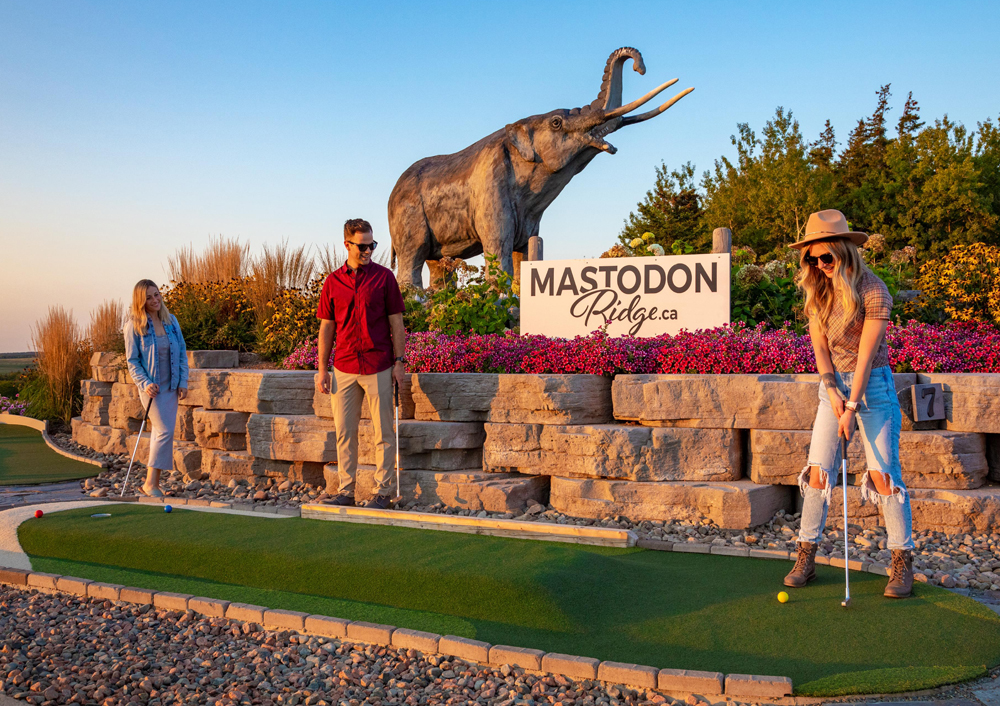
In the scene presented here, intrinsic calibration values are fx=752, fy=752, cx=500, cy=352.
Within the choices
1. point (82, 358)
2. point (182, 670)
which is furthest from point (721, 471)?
point (82, 358)

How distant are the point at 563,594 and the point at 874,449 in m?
1.60

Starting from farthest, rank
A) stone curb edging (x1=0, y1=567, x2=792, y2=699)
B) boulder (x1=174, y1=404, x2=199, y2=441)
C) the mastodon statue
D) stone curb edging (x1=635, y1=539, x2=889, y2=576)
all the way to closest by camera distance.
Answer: boulder (x1=174, y1=404, x2=199, y2=441) < the mastodon statue < stone curb edging (x1=635, y1=539, x2=889, y2=576) < stone curb edging (x1=0, y1=567, x2=792, y2=699)

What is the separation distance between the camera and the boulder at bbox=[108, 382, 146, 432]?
897 cm

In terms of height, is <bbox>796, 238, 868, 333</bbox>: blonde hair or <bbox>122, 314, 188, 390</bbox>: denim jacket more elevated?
<bbox>796, 238, 868, 333</bbox>: blonde hair

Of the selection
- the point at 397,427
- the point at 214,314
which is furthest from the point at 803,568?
the point at 214,314

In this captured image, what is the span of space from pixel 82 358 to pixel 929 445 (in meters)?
11.3

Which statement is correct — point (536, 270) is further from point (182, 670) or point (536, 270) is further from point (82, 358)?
point (82, 358)

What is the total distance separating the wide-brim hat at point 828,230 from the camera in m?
3.51

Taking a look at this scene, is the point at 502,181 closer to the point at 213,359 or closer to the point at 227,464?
the point at 213,359

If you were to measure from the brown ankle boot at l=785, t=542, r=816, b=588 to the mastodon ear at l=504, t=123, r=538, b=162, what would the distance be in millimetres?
5319

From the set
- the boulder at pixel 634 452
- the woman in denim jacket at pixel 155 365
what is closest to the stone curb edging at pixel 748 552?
the boulder at pixel 634 452

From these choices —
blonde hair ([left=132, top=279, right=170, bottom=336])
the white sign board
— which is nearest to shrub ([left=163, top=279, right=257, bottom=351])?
blonde hair ([left=132, top=279, right=170, bottom=336])

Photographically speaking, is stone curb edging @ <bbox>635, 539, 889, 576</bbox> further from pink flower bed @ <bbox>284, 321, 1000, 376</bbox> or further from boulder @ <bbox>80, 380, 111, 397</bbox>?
boulder @ <bbox>80, 380, 111, 397</bbox>

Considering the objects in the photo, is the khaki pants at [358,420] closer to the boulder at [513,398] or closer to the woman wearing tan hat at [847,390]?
the boulder at [513,398]
